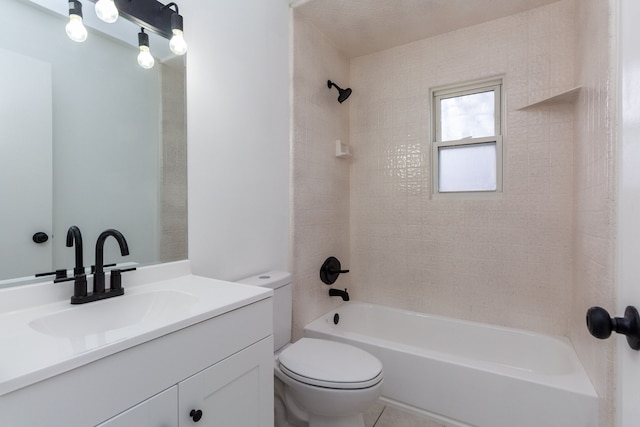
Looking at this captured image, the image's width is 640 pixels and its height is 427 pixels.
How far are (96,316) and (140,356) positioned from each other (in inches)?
14.4

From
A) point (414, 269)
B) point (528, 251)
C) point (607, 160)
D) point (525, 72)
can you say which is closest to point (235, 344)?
point (607, 160)

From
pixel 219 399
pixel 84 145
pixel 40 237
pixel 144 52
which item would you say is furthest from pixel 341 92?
pixel 219 399

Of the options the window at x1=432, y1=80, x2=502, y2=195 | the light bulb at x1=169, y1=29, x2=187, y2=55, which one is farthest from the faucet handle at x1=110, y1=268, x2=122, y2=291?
the window at x1=432, y1=80, x2=502, y2=195

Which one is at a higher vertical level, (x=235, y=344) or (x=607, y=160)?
(x=607, y=160)

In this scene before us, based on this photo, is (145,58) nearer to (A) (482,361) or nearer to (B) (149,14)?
(B) (149,14)

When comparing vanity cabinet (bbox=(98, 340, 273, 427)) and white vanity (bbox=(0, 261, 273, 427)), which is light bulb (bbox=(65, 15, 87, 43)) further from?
vanity cabinet (bbox=(98, 340, 273, 427))

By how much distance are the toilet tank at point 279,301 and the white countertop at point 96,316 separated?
40 centimetres

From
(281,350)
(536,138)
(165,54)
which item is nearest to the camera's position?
(165,54)

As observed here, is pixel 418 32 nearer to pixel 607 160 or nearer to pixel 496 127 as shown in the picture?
pixel 496 127

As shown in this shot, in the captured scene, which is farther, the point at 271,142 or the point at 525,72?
the point at 525,72

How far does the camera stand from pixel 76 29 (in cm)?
97

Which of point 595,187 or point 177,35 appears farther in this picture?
point 595,187

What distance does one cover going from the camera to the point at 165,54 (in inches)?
49.1

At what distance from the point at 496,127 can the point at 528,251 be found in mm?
885
